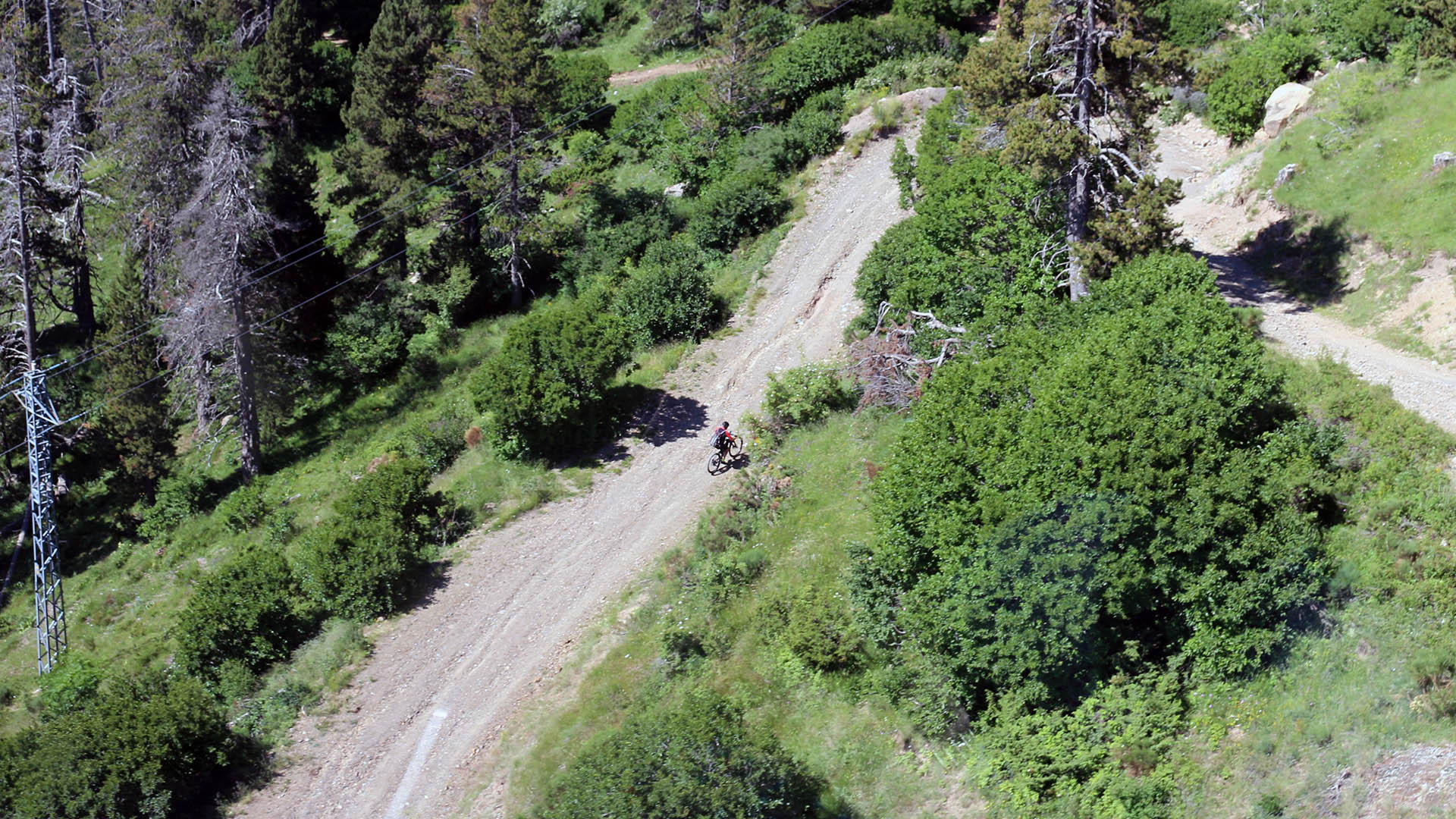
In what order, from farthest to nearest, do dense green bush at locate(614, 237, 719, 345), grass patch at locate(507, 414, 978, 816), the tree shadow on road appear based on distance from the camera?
dense green bush at locate(614, 237, 719, 345) → the tree shadow on road → grass patch at locate(507, 414, 978, 816)

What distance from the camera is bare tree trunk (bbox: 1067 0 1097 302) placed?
19.9 meters

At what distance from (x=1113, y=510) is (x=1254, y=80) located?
22303 millimetres

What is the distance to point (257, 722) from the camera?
59.1 ft

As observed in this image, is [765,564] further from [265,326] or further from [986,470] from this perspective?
[265,326]

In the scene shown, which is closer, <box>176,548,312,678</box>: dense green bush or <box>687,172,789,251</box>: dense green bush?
<box>176,548,312,678</box>: dense green bush

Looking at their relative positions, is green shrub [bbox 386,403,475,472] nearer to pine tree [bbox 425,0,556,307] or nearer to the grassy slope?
pine tree [bbox 425,0,556,307]

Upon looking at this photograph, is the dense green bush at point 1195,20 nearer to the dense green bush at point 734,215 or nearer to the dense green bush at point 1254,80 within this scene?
the dense green bush at point 1254,80

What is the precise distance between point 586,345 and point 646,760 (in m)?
13.5

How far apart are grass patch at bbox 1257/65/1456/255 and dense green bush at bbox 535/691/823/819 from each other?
17.1 metres

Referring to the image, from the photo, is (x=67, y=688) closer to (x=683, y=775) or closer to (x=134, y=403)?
(x=134, y=403)

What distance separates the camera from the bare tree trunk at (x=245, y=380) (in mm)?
28203

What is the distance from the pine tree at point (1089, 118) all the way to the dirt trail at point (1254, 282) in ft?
11.9

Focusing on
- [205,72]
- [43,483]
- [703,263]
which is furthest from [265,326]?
[703,263]

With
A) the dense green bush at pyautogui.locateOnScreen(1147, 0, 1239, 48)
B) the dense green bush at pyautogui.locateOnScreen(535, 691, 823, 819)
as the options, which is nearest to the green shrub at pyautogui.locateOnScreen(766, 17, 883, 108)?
the dense green bush at pyautogui.locateOnScreen(1147, 0, 1239, 48)
